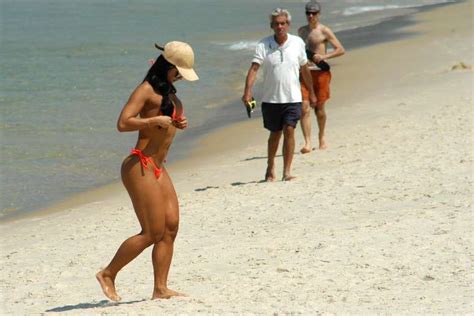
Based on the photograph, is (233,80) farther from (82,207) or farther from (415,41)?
(82,207)

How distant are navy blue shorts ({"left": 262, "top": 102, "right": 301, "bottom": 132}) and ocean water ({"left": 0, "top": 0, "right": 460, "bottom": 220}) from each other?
2786 mm

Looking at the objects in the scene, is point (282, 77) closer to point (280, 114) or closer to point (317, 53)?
point (280, 114)

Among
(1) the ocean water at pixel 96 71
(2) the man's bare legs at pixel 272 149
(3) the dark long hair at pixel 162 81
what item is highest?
(3) the dark long hair at pixel 162 81

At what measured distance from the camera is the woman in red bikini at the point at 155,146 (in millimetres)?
6711

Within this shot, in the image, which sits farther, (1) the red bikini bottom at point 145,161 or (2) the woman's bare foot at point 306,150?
(2) the woman's bare foot at point 306,150

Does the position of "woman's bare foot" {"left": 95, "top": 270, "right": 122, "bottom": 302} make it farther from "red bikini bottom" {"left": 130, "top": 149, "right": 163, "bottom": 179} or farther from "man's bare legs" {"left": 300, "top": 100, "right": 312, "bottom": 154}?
"man's bare legs" {"left": 300, "top": 100, "right": 312, "bottom": 154}

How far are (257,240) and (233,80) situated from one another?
12.5 metres

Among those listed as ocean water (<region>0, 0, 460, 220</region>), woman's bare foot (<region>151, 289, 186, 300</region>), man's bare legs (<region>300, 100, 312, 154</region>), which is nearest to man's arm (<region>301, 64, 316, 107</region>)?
man's bare legs (<region>300, 100, 312, 154</region>)

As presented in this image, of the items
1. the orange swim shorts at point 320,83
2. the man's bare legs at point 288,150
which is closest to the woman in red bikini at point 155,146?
the man's bare legs at point 288,150

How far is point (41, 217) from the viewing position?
37.6 ft

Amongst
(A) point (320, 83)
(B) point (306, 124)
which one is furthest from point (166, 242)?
(A) point (320, 83)

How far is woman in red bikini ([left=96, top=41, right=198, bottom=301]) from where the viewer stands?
6711 mm

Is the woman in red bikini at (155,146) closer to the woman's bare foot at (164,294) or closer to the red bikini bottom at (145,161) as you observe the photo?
the red bikini bottom at (145,161)

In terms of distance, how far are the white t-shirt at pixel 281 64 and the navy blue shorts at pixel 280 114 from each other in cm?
6
